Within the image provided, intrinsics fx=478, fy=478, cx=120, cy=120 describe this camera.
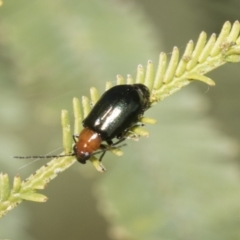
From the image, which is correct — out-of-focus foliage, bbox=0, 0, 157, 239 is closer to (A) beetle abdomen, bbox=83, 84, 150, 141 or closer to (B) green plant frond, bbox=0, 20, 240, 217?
(A) beetle abdomen, bbox=83, 84, 150, 141

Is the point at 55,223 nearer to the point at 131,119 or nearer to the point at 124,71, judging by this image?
the point at 124,71

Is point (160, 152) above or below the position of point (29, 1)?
below

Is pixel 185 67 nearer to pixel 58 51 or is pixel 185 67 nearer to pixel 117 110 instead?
pixel 117 110

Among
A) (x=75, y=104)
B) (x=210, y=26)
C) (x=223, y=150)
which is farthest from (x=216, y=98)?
(x=75, y=104)

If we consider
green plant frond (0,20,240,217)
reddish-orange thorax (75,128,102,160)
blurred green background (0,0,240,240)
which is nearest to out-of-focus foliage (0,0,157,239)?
blurred green background (0,0,240,240)

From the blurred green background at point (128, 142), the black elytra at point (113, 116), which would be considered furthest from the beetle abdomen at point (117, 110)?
the blurred green background at point (128, 142)

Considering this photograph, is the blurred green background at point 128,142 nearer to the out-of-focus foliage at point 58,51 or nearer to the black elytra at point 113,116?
the out-of-focus foliage at point 58,51
